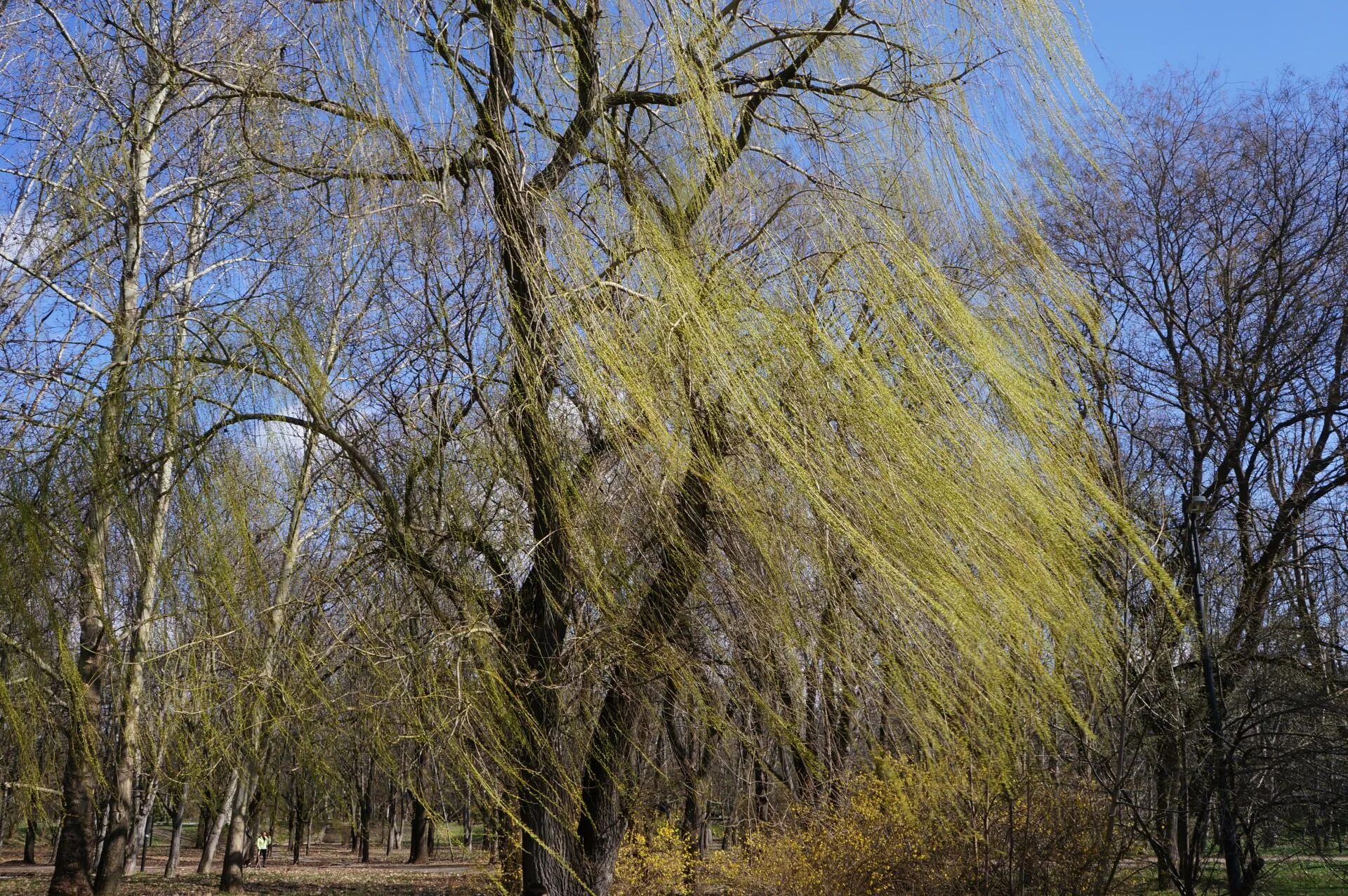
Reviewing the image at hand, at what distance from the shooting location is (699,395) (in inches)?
112

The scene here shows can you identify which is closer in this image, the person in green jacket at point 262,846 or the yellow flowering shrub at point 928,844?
the yellow flowering shrub at point 928,844

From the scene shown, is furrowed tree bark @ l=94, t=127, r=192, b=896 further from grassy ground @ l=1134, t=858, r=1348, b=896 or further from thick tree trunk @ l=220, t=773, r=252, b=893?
grassy ground @ l=1134, t=858, r=1348, b=896

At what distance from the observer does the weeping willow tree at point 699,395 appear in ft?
8.87

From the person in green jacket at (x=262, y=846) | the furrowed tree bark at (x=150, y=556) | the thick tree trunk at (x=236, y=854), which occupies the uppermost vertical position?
the furrowed tree bark at (x=150, y=556)

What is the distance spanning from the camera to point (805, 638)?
2.88 metres

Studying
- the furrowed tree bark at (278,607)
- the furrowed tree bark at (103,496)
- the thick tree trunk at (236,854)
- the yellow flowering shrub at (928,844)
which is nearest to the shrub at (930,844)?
the yellow flowering shrub at (928,844)

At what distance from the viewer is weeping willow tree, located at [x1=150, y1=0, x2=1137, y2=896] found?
106 inches

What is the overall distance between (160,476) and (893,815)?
205 inches

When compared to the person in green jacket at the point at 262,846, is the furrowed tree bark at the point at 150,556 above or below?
above

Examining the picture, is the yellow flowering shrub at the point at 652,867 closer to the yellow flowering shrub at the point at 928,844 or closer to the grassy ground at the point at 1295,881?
the yellow flowering shrub at the point at 928,844

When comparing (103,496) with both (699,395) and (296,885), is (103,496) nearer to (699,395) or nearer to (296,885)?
(699,395)

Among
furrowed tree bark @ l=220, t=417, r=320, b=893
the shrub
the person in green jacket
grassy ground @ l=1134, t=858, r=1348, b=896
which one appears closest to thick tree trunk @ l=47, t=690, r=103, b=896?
furrowed tree bark @ l=220, t=417, r=320, b=893

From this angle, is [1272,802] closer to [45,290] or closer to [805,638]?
[805,638]

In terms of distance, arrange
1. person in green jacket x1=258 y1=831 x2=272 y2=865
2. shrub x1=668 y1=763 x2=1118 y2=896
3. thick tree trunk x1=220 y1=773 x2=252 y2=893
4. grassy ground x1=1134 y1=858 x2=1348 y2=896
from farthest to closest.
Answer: person in green jacket x1=258 y1=831 x2=272 y2=865 < thick tree trunk x1=220 y1=773 x2=252 y2=893 < grassy ground x1=1134 y1=858 x2=1348 y2=896 < shrub x1=668 y1=763 x2=1118 y2=896
